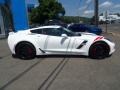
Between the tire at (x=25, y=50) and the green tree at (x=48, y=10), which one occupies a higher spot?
the green tree at (x=48, y=10)

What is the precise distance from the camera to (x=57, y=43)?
8812 mm

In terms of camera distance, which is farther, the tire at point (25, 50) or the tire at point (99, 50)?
the tire at point (25, 50)

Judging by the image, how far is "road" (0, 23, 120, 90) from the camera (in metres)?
5.39

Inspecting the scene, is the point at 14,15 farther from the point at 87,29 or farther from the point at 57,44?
the point at 57,44

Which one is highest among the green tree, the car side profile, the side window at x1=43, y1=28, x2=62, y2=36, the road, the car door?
the green tree

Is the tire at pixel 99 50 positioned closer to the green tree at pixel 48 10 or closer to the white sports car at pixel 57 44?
the white sports car at pixel 57 44

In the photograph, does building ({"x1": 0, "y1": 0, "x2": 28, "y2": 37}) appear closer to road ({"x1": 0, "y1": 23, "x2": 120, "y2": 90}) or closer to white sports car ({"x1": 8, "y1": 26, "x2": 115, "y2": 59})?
white sports car ({"x1": 8, "y1": 26, "x2": 115, "y2": 59})

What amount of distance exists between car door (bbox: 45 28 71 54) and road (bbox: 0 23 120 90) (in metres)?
0.34

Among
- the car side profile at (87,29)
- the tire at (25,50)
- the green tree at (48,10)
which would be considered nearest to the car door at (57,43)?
the tire at (25,50)

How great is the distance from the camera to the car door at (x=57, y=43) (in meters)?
8.80

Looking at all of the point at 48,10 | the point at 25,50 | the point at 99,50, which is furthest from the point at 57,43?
the point at 48,10

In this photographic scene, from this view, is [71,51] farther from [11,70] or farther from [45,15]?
[45,15]

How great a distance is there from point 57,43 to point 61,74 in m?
2.56

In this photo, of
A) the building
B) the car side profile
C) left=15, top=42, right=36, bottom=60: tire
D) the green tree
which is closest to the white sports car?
left=15, top=42, right=36, bottom=60: tire
